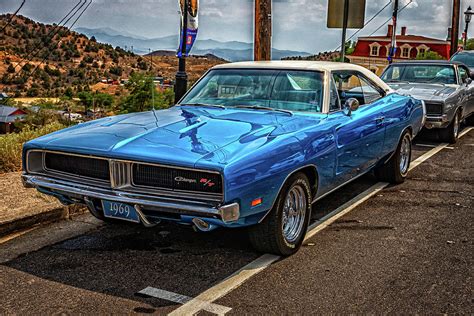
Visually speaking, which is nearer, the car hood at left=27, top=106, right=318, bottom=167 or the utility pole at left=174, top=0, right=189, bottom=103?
the car hood at left=27, top=106, right=318, bottom=167

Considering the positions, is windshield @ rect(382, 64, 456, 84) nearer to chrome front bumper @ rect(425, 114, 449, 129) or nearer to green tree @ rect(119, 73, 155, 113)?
chrome front bumper @ rect(425, 114, 449, 129)

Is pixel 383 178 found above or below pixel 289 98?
below

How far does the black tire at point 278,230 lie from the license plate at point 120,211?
909mm

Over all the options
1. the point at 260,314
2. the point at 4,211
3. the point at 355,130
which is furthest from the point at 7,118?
the point at 260,314

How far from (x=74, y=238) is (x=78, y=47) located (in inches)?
2160

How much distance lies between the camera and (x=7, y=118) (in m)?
17.1

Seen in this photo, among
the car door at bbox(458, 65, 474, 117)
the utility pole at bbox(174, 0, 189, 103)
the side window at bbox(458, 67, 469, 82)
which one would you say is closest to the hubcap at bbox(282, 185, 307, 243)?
the utility pole at bbox(174, 0, 189, 103)

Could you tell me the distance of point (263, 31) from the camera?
10609mm

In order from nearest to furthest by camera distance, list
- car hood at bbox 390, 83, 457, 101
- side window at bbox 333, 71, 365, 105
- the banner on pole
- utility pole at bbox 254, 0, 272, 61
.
Answer: side window at bbox 333, 71, 365, 105
car hood at bbox 390, 83, 457, 101
utility pole at bbox 254, 0, 272, 61
the banner on pole

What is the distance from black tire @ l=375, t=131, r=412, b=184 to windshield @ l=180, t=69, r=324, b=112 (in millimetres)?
1954

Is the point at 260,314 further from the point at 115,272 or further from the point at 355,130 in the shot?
the point at 355,130

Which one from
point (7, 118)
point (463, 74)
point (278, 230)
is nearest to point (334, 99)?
point (278, 230)

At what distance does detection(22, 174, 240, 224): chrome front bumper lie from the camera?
3.93 m

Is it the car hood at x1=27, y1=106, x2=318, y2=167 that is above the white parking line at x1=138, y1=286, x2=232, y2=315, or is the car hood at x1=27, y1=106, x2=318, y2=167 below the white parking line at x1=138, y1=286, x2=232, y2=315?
above
